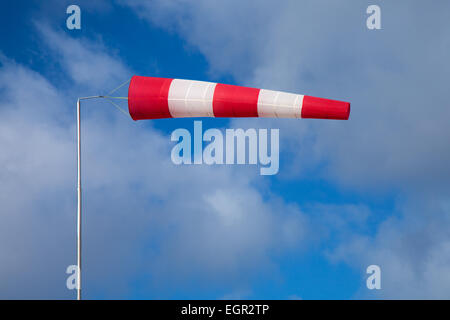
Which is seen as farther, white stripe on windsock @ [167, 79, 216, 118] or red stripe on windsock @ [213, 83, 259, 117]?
white stripe on windsock @ [167, 79, 216, 118]

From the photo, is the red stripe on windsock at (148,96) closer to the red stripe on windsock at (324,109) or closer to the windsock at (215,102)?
the windsock at (215,102)

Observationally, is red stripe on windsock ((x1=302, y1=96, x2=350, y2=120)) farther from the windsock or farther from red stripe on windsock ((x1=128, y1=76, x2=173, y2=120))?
red stripe on windsock ((x1=128, y1=76, x2=173, y2=120))

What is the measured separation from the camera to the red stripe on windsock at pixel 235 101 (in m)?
18.8

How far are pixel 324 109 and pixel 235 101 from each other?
3455 millimetres

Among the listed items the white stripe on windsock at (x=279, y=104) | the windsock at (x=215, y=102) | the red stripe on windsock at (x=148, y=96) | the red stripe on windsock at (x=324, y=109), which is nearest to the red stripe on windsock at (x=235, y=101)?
the windsock at (x=215, y=102)

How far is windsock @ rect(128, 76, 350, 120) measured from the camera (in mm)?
17938

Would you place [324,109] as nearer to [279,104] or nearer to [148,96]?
[279,104]

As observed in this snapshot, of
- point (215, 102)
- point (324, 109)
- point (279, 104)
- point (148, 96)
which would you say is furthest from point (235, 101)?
point (148, 96)

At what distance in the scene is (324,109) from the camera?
17.8 metres

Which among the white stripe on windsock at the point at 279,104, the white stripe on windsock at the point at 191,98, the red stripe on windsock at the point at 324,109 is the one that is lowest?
the red stripe on windsock at the point at 324,109

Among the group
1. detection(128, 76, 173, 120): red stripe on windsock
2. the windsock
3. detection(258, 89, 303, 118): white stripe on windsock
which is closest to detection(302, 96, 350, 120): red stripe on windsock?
the windsock

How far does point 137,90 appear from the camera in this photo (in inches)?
791

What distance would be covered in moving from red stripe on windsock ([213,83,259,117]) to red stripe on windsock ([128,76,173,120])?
2211mm

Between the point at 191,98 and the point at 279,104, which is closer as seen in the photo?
the point at 279,104
